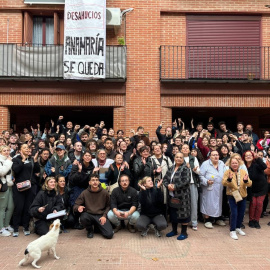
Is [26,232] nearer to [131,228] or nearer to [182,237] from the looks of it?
[131,228]

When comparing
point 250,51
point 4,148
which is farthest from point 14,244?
point 250,51

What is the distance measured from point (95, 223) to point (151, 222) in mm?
1130

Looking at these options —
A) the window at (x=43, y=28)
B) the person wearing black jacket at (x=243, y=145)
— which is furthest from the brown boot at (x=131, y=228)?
the window at (x=43, y=28)

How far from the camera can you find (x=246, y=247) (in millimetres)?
5582

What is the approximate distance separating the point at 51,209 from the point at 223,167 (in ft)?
12.3

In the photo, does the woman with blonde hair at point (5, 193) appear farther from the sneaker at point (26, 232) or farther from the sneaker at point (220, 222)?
the sneaker at point (220, 222)

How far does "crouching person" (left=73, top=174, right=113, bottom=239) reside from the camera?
19.8 ft

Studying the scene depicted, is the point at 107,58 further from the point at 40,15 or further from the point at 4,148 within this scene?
the point at 4,148

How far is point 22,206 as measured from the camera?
632 cm

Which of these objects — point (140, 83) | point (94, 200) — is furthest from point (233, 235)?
point (140, 83)

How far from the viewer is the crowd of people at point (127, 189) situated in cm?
607

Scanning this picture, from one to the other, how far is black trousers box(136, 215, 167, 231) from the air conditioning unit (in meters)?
6.77

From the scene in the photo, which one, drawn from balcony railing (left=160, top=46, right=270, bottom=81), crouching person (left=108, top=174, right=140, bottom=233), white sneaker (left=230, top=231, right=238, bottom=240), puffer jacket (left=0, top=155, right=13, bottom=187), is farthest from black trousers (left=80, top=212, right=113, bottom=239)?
balcony railing (left=160, top=46, right=270, bottom=81)

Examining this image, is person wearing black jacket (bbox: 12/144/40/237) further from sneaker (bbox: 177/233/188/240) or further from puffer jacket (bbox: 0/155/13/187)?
sneaker (bbox: 177/233/188/240)
